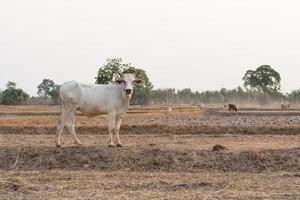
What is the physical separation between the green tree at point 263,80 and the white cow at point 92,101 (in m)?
90.0

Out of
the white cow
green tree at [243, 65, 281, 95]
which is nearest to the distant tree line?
green tree at [243, 65, 281, 95]

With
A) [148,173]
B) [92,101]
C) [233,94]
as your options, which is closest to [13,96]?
[233,94]

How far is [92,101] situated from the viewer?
16859 mm

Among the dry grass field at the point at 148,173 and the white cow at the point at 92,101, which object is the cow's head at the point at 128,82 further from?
the dry grass field at the point at 148,173

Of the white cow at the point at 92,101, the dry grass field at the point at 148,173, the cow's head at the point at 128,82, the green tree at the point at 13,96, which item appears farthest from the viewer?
the green tree at the point at 13,96

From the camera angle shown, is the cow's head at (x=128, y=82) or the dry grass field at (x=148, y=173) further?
the cow's head at (x=128, y=82)

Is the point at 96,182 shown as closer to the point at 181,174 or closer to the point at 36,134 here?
the point at 181,174

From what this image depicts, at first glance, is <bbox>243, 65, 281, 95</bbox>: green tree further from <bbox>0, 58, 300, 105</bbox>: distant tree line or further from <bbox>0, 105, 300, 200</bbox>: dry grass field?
<bbox>0, 105, 300, 200</bbox>: dry grass field

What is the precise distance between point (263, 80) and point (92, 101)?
302 feet

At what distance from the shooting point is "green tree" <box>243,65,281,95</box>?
104 metres

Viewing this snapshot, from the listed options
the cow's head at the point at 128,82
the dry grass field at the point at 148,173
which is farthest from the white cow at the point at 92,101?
the dry grass field at the point at 148,173

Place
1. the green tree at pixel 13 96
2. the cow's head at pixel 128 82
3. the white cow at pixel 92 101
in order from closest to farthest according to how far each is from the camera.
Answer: the cow's head at pixel 128 82 → the white cow at pixel 92 101 → the green tree at pixel 13 96

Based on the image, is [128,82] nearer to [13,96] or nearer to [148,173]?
[148,173]

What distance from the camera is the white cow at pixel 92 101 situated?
1675cm
